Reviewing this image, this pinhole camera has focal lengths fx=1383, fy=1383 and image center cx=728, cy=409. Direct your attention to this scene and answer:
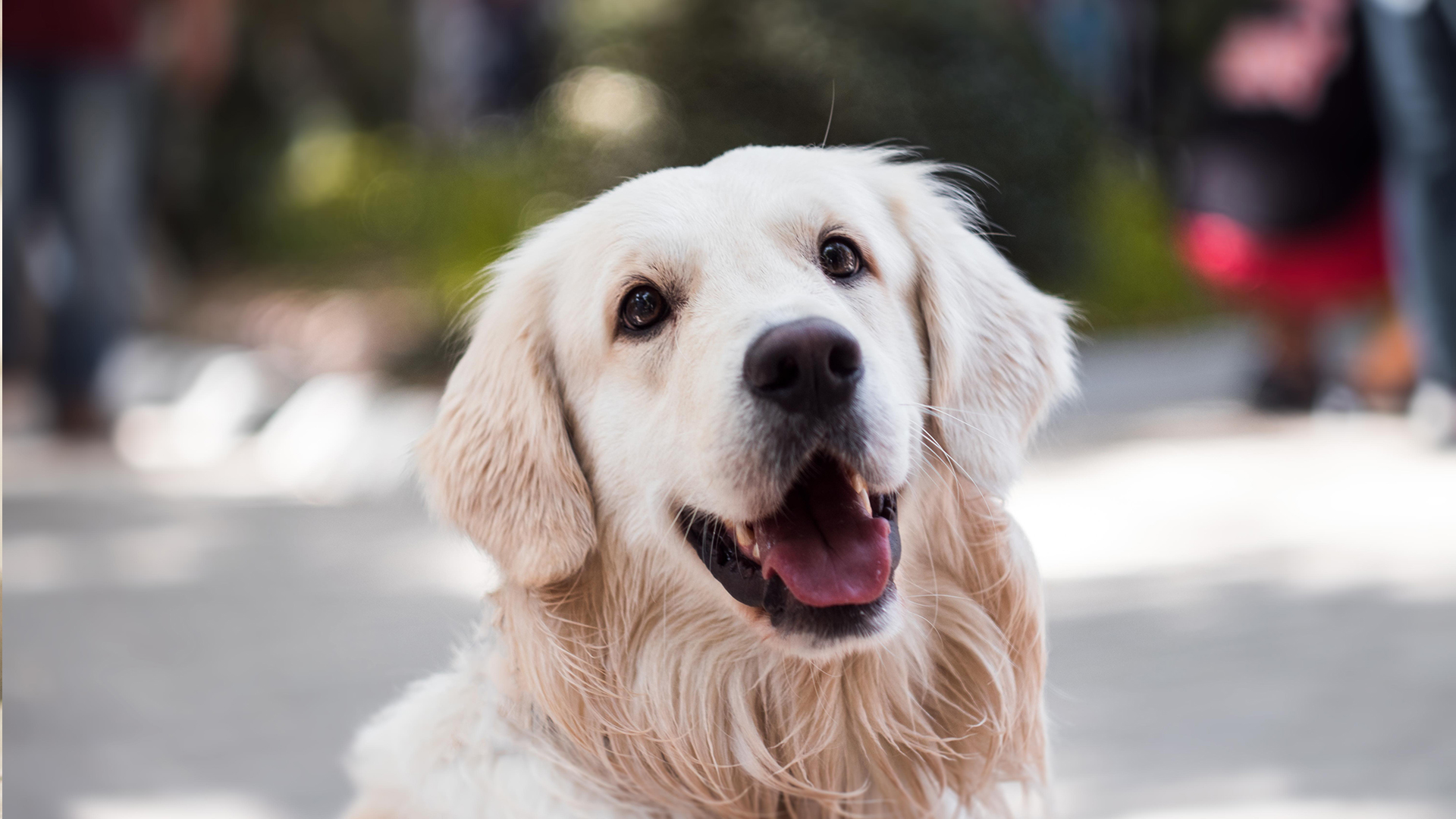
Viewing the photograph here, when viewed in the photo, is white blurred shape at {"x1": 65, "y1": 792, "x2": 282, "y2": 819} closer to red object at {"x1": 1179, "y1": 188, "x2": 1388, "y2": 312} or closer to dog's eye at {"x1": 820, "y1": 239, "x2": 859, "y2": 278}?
dog's eye at {"x1": 820, "y1": 239, "x2": 859, "y2": 278}

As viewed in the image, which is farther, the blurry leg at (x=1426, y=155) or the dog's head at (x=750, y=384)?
the blurry leg at (x=1426, y=155)

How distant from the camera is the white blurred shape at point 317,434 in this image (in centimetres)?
753

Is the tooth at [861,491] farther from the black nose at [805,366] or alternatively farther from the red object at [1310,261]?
the red object at [1310,261]

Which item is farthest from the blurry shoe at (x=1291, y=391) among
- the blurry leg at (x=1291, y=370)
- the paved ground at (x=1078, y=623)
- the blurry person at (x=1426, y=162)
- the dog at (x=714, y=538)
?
the dog at (x=714, y=538)

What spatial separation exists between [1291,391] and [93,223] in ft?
22.0

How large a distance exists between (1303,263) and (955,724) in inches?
221

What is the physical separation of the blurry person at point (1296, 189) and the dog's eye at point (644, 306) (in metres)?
5.62

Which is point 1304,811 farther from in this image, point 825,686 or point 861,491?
point 861,491

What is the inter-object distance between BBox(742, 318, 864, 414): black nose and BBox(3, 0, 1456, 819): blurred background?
4.17 feet

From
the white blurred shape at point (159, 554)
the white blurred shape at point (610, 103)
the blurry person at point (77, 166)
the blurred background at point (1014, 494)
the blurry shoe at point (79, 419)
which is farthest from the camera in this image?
the white blurred shape at point (610, 103)

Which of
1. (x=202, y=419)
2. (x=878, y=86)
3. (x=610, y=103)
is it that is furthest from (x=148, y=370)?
(x=878, y=86)

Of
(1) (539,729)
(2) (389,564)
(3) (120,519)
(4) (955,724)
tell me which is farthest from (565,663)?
(3) (120,519)

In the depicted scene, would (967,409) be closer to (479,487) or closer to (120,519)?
(479,487)

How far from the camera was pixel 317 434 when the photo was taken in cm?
835
